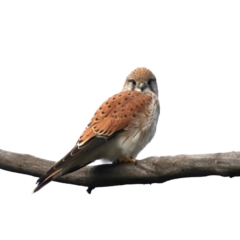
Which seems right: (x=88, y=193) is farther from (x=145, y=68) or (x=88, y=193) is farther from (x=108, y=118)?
(x=145, y=68)

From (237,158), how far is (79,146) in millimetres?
1524

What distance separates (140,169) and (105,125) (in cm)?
84

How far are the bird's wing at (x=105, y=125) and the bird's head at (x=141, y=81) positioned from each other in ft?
1.07

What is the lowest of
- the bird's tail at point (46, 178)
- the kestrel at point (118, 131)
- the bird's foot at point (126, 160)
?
the bird's tail at point (46, 178)

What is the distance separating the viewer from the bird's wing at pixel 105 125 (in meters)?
5.24

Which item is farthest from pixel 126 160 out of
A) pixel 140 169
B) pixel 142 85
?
pixel 142 85

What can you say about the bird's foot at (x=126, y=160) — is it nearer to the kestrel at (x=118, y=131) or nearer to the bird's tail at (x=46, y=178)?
the kestrel at (x=118, y=131)

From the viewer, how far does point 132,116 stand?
234 inches

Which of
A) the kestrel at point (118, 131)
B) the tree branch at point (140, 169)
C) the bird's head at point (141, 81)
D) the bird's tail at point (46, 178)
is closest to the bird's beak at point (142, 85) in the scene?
the bird's head at point (141, 81)

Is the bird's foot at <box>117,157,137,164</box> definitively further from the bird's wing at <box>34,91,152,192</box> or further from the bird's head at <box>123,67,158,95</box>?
the bird's head at <box>123,67,158,95</box>

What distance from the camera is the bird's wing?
524 cm

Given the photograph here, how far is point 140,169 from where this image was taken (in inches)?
198

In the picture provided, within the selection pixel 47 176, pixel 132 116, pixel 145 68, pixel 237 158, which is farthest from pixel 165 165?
pixel 145 68

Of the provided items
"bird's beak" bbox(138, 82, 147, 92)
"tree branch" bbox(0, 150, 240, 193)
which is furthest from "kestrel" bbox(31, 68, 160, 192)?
"bird's beak" bbox(138, 82, 147, 92)
